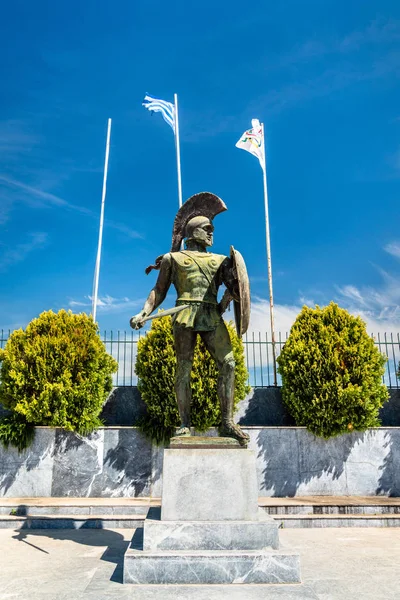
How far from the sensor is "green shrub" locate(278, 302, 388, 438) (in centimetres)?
1091

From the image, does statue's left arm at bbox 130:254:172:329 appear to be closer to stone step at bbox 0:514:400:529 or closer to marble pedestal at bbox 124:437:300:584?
marble pedestal at bbox 124:437:300:584

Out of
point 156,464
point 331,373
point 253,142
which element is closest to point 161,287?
point 156,464

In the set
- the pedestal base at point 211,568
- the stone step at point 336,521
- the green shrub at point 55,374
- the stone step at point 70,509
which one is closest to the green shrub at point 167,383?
the green shrub at point 55,374

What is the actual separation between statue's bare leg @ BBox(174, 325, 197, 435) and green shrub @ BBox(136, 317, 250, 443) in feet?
16.2

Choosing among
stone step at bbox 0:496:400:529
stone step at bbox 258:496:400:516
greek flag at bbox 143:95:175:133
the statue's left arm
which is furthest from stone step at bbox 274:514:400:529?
greek flag at bbox 143:95:175:133

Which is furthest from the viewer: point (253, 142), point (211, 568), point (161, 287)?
point (253, 142)

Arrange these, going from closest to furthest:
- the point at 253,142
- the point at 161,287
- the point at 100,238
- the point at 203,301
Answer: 1. the point at 203,301
2. the point at 161,287
3. the point at 253,142
4. the point at 100,238

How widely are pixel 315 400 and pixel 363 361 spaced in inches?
62.6

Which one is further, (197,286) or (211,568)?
(197,286)

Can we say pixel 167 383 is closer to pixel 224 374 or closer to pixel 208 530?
pixel 224 374

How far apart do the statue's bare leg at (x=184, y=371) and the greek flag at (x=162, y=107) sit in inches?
583

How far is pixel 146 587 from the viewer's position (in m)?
4.32

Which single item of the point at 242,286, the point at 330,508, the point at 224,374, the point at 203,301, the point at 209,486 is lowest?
the point at 330,508

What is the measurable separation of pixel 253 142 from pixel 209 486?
1484cm
